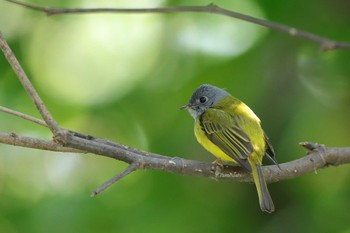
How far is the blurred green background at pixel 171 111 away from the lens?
420 centimetres

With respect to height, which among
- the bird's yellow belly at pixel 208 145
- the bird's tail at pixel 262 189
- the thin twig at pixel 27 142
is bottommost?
the bird's tail at pixel 262 189

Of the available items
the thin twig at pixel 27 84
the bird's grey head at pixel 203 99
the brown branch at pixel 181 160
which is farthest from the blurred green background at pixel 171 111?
the thin twig at pixel 27 84

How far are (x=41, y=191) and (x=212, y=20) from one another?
6.64 feet

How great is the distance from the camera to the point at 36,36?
457 centimetres

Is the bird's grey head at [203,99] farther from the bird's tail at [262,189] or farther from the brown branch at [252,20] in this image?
the brown branch at [252,20]

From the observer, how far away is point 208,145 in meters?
4.28

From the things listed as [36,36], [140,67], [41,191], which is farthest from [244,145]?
[36,36]

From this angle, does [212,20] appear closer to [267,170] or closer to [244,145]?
[244,145]

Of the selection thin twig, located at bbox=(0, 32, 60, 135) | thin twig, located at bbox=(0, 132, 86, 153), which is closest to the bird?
thin twig, located at bbox=(0, 132, 86, 153)

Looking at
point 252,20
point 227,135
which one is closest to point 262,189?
point 227,135

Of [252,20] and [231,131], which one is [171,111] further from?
[252,20]

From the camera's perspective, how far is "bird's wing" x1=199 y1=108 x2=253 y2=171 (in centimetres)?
392

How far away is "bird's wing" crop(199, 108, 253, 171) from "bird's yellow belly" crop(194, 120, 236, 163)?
27mm

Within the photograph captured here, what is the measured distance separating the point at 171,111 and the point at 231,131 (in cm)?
49
